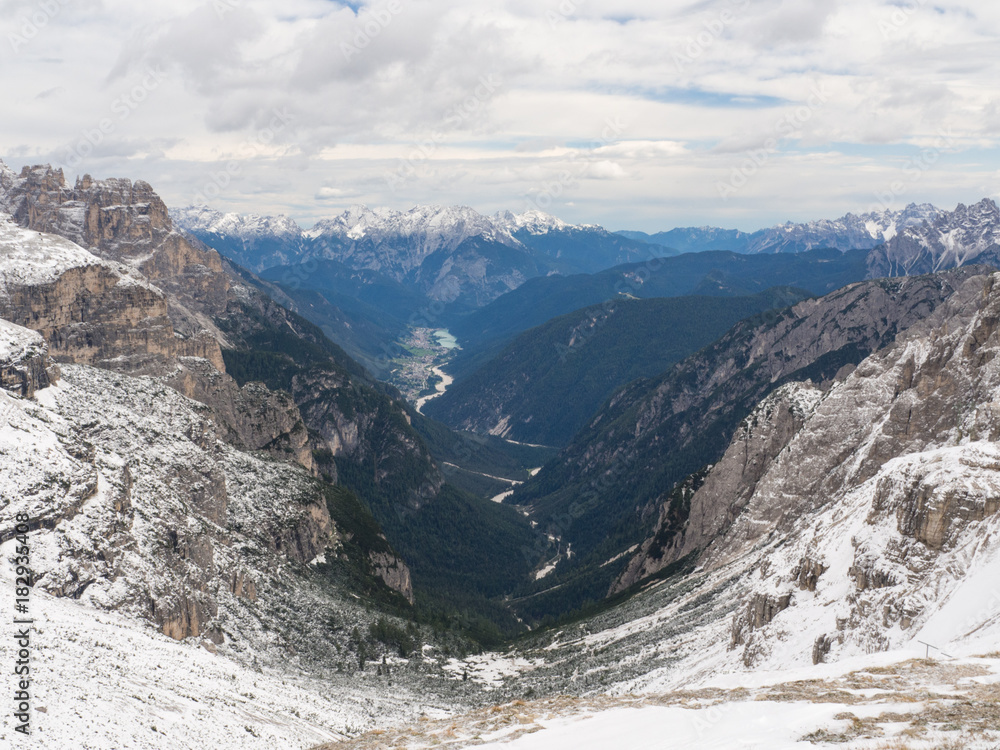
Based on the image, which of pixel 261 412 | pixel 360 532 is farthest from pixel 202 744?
pixel 261 412

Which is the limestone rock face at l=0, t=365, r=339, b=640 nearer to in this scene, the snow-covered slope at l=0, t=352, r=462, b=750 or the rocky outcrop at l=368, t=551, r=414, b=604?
the snow-covered slope at l=0, t=352, r=462, b=750

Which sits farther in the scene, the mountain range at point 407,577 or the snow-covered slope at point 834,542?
the snow-covered slope at point 834,542

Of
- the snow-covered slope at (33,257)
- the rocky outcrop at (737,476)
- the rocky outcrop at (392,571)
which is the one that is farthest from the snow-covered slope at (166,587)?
the rocky outcrop at (737,476)

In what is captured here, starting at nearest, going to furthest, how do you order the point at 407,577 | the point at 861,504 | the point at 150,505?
the point at 861,504 → the point at 150,505 → the point at 407,577

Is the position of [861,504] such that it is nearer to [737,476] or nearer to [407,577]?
[737,476]

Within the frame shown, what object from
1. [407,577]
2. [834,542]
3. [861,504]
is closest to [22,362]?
[407,577]

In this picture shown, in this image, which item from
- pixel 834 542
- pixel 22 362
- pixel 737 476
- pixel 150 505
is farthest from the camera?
pixel 737 476

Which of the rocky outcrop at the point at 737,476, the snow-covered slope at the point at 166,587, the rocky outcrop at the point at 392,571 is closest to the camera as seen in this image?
the snow-covered slope at the point at 166,587

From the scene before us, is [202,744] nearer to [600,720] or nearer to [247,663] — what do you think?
[600,720]

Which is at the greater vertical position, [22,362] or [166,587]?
[22,362]

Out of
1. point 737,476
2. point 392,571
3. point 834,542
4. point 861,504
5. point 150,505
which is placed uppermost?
point 861,504

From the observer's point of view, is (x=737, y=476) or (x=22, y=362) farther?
(x=737, y=476)

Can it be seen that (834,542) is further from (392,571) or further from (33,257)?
(33,257)

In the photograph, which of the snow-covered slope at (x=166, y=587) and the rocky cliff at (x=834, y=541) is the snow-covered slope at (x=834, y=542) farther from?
the snow-covered slope at (x=166, y=587)
